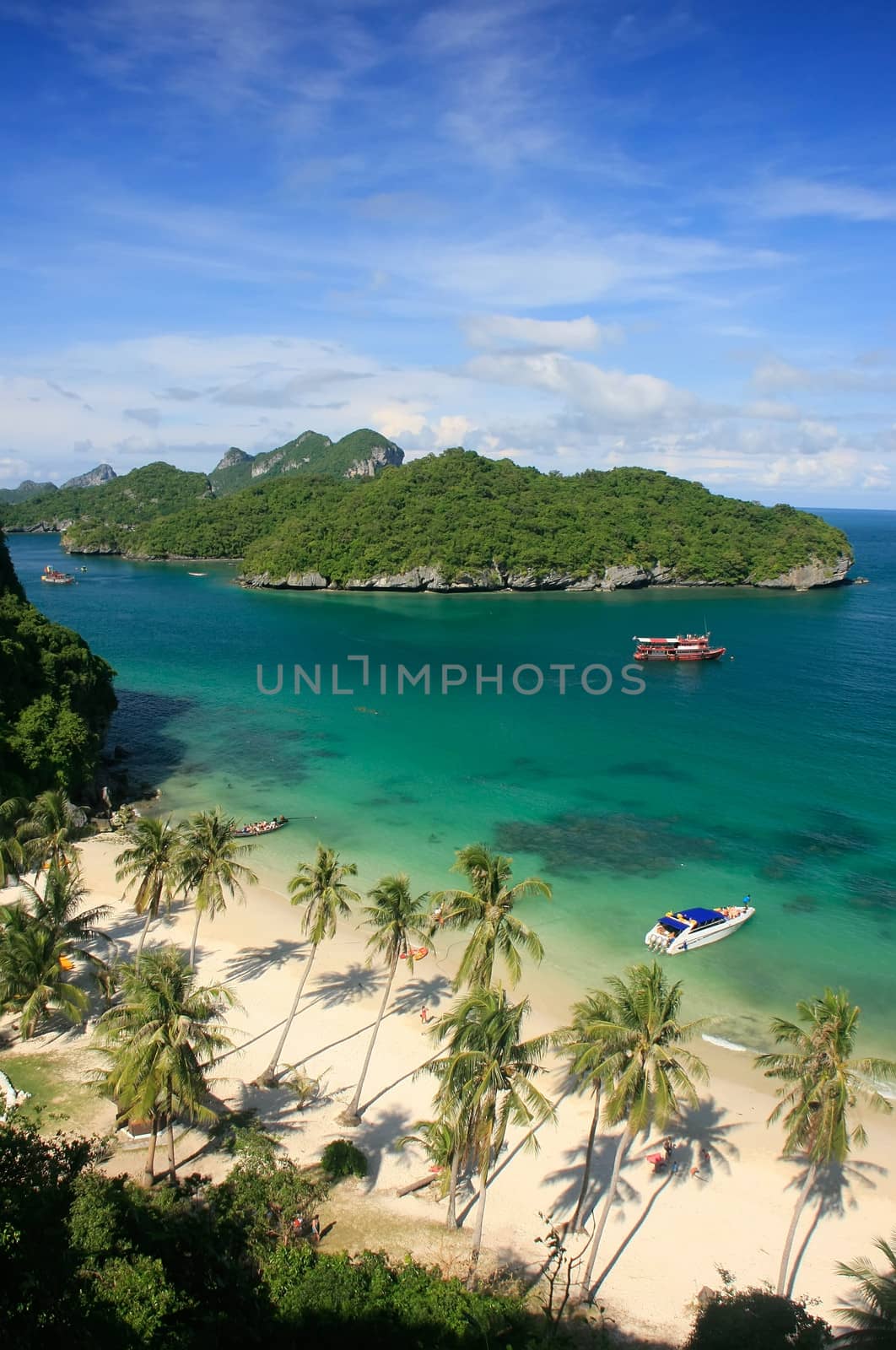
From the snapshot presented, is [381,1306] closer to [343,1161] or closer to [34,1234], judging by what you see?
[343,1161]

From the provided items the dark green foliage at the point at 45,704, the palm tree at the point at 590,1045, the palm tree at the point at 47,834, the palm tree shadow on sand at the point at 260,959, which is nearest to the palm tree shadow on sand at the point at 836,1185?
the palm tree at the point at 590,1045

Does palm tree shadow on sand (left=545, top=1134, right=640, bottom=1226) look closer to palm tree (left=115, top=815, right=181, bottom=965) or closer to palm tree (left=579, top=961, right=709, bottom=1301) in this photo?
palm tree (left=579, top=961, right=709, bottom=1301)

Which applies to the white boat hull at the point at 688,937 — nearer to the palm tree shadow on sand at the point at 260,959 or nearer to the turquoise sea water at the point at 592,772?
the turquoise sea water at the point at 592,772

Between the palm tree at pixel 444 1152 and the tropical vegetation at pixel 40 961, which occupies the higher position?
the tropical vegetation at pixel 40 961

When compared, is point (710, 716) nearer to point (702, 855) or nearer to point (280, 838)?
point (702, 855)

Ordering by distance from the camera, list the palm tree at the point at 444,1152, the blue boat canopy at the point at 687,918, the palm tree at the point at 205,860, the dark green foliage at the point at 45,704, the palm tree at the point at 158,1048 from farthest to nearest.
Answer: the dark green foliage at the point at 45,704, the blue boat canopy at the point at 687,918, the palm tree at the point at 205,860, the palm tree at the point at 444,1152, the palm tree at the point at 158,1048

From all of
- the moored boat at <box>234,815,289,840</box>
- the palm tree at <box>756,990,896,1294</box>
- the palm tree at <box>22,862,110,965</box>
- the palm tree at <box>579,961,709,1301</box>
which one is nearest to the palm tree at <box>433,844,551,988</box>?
the palm tree at <box>579,961,709,1301</box>

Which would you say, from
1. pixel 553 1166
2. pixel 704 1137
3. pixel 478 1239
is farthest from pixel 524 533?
pixel 478 1239
